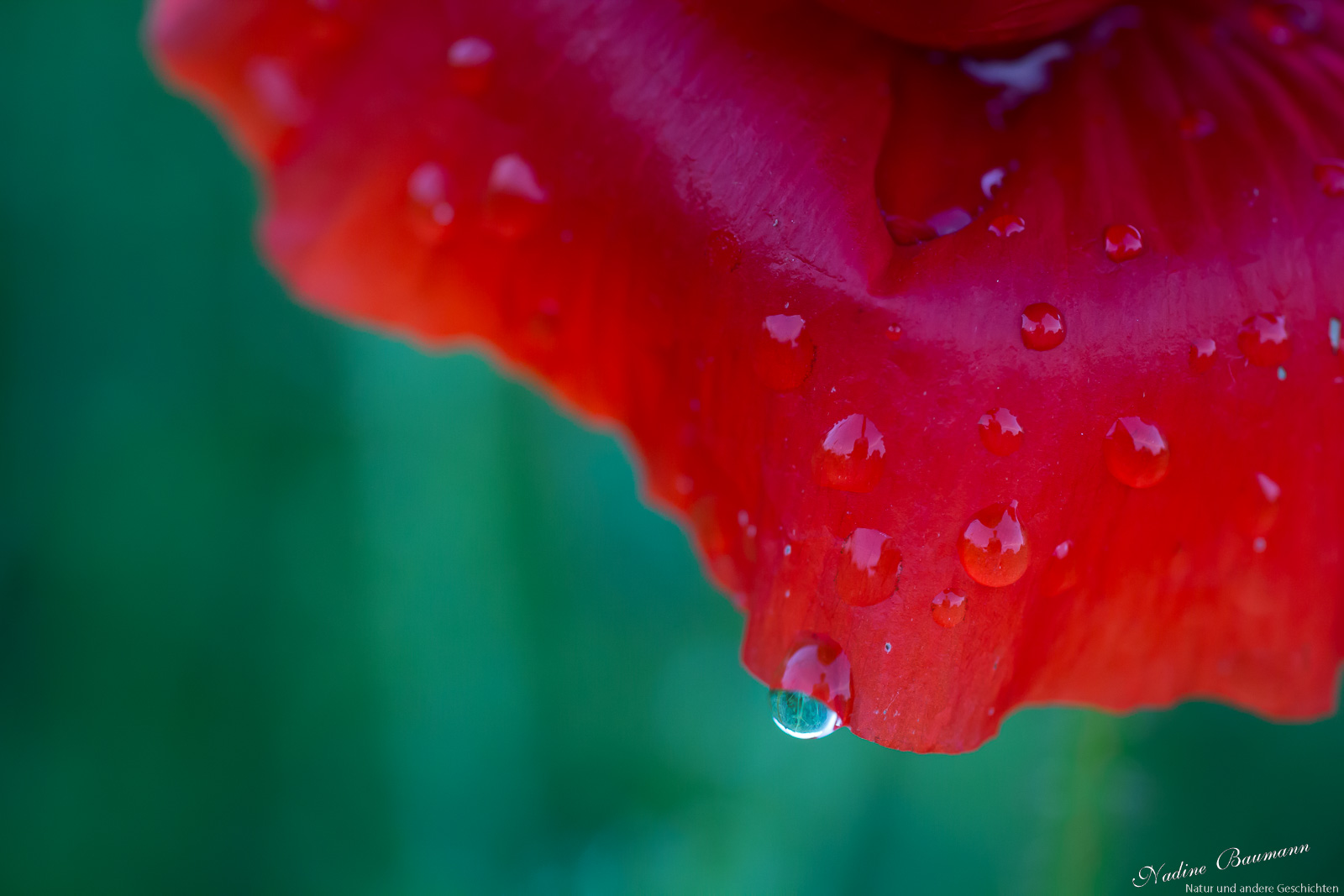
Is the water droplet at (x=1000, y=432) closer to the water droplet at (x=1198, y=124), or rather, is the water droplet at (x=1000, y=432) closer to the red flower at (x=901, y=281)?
the red flower at (x=901, y=281)

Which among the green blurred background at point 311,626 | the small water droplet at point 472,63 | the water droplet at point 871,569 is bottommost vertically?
the green blurred background at point 311,626

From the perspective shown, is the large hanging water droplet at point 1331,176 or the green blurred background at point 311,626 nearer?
the large hanging water droplet at point 1331,176

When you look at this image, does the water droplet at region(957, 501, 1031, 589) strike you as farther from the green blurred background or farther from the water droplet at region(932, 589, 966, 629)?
the green blurred background

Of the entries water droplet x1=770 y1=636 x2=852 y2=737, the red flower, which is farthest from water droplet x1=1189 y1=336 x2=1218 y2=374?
water droplet x1=770 y1=636 x2=852 y2=737

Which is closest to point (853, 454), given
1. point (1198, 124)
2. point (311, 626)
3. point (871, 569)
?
point (871, 569)

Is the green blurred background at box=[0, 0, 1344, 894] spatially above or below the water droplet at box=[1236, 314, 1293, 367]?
below

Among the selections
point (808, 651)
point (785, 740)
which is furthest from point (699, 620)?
point (808, 651)

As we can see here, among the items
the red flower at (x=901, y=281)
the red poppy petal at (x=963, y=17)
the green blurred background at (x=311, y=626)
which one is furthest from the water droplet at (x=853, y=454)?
the green blurred background at (x=311, y=626)

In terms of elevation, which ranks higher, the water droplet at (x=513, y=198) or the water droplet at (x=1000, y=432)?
the water droplet at (x=513, y=198)
